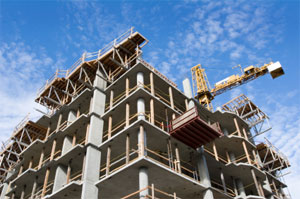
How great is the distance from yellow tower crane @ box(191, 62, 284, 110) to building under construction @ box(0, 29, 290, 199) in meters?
11.3

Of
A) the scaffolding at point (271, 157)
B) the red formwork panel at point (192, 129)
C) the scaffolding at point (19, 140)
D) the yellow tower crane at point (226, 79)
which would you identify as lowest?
the red formwork panel at point (192, 129)

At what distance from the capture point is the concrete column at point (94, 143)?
24266 mm

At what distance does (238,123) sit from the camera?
3669 centimetres

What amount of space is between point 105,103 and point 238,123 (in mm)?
15809

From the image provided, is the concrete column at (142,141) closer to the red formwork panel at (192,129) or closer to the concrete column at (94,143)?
the red formwork panel at (192,129)

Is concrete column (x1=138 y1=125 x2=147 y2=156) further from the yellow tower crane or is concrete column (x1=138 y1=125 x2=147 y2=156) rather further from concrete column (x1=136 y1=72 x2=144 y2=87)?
the yellow tower crane

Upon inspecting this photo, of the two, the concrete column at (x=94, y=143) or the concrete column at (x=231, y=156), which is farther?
the concrete column at (x=231, y=156)

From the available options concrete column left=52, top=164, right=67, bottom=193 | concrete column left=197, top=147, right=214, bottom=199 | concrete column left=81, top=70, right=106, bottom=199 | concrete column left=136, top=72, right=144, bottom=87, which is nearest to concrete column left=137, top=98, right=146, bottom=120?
concrete column left=136, top=72, right=144, bottom=87

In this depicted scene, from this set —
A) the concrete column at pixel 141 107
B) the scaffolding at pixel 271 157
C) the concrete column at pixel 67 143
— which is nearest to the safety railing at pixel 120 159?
the concrete column at pixel 141 107

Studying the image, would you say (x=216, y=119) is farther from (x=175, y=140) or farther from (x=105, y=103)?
(x=105, y=103)

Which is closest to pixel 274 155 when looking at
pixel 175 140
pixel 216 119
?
pixel 216 119

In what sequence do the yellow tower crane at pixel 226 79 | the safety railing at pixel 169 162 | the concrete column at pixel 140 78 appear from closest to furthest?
the safety railing at pixel 169 162 → the concrete column at pixel 140 78 → the yellow tower crane at pixel 226 79

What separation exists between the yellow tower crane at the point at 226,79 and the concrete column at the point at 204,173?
25847mm

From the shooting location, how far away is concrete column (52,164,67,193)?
28234 millimetres
